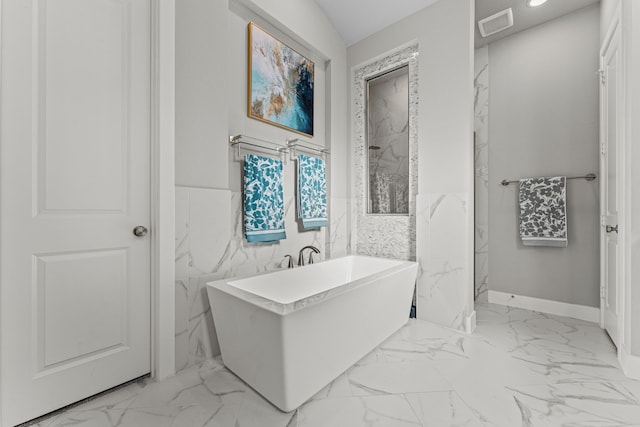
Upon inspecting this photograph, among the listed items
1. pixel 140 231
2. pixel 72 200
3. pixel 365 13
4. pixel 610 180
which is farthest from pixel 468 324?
pixel 365 13

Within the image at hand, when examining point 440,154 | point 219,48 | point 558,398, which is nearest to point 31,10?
point 219,48

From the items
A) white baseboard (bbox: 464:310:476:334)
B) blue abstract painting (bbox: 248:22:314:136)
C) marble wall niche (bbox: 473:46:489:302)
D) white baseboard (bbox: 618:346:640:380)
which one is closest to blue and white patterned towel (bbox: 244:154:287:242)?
blue abstract painting (bbox: 248:22:314:136)

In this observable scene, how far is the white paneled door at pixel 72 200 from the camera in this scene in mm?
1182

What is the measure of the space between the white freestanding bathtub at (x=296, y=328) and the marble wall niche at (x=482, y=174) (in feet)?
4.53

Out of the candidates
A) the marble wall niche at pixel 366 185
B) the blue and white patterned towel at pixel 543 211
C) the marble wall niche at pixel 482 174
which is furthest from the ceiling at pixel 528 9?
the blue and white patterned towel at pixel 543 211

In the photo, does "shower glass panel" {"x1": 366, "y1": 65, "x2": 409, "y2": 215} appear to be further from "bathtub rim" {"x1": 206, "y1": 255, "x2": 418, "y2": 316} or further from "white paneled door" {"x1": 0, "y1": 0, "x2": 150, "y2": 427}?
"white paneled door" {"x1": 0, "y1": 0, "x2": 150, "y2": 427}

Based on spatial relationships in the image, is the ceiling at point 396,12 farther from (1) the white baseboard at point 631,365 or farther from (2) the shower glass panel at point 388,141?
(1) the white baseboard at point 631,365

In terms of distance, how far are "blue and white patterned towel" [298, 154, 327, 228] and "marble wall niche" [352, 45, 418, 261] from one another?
19.8 inches

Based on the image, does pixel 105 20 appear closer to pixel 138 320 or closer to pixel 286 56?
pixel 286 56

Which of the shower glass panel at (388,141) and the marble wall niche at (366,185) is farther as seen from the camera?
the shower glass panel at (388,141)

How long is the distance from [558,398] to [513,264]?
1633 millimetres

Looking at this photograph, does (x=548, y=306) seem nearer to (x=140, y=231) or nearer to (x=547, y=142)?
(x=547, y=142)

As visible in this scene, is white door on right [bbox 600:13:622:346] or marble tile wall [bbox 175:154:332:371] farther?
white door on right [bbox 600:13:622:346]

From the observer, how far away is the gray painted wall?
2.42 metres
